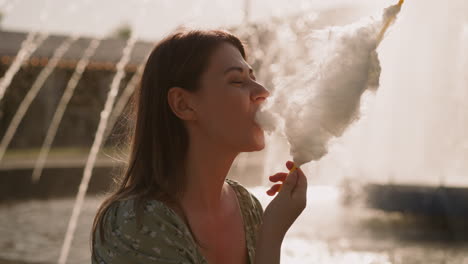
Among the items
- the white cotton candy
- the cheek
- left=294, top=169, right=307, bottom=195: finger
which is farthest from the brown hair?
left=294, top=169, right=307, bottom=195: finger

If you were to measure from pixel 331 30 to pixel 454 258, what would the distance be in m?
6.86

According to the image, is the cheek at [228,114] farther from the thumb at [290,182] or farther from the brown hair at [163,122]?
the thumb at [290,182]

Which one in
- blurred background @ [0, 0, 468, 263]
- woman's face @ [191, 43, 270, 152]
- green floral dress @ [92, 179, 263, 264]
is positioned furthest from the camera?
blurred background @ [0, 0, 468, 263]

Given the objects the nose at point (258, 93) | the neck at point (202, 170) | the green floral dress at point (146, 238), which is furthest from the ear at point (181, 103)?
the green floral dress at point (146, 238)

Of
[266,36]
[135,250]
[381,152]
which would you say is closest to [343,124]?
[135,250]

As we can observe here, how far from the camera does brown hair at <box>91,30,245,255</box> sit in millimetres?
2586

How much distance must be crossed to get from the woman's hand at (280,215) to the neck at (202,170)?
0.29 m

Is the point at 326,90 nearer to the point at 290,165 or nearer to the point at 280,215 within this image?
the point at 290,165

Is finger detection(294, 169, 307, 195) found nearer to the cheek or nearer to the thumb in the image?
the thumb

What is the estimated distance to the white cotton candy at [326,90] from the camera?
7.95 feet

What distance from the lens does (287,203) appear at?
99.4 inches

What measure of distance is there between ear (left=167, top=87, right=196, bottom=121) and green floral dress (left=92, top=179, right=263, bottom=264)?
379 millimetres

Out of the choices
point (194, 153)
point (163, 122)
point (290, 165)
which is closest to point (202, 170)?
point (194, 153)

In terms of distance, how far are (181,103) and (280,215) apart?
58 centimetres
